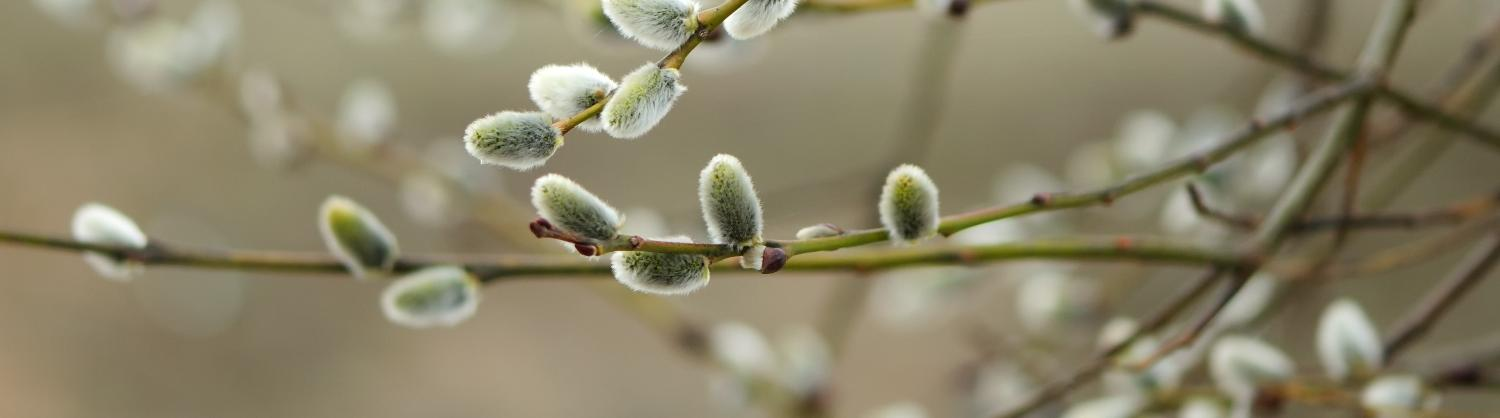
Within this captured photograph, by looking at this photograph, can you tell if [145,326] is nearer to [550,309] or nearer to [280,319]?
[280,319]

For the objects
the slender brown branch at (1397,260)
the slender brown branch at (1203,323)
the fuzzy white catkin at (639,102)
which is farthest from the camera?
the slender brown branch at (1397,260)

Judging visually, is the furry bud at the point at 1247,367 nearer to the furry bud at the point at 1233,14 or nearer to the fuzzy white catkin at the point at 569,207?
the furry bud at the point at 1233,14

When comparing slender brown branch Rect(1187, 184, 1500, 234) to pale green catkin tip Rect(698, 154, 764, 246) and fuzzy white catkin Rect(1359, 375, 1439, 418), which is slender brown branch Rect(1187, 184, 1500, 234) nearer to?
fuzzy white catkin Rect(1359, 375, 1439, 418)

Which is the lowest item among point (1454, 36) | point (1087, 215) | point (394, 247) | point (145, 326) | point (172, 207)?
point (394, 247)

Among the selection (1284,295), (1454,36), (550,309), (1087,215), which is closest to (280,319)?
(550,309)

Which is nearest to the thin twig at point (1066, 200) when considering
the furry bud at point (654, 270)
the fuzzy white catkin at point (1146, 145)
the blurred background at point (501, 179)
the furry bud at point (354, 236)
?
the furry bud at point (654, 270)

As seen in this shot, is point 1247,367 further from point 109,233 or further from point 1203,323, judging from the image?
point 109,233

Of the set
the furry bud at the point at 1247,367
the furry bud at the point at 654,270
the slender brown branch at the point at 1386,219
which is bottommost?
the furry bud at the point at 654,270
